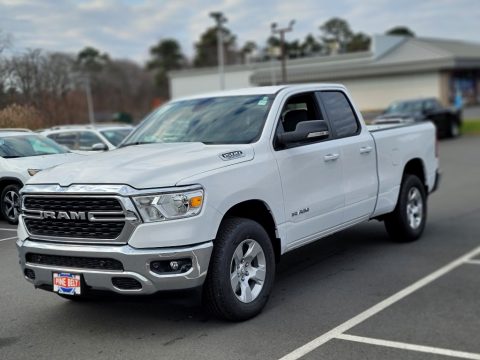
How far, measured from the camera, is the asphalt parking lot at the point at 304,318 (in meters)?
4.35

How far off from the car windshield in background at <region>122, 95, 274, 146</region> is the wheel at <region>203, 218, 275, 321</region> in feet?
3.08

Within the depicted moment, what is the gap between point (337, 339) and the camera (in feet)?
14.7

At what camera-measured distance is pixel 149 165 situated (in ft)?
15.3

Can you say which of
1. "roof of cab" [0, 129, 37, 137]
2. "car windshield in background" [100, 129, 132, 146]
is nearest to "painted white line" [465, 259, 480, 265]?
"roof of cab" [0, 129, 37, 137]

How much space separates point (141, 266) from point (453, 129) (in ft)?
81.4

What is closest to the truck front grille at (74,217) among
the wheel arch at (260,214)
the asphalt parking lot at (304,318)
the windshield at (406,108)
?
the asphalt parking lot at (304,318)

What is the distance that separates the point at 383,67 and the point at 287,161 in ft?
142

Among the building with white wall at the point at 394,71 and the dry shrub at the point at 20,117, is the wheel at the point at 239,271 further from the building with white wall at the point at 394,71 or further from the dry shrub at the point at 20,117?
the building with white wall at the point at 394,71

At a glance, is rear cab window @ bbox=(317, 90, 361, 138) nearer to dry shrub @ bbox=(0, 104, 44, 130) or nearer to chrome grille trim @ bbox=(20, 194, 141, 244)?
chrome grille trim @ bbox=(20, 194, 141, 244)

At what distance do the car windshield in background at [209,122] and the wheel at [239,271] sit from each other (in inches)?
37.0

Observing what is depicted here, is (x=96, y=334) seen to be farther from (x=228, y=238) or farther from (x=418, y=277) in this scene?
(x=418, y=277)

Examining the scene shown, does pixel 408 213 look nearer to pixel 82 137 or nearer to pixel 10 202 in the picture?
pixel 10 202

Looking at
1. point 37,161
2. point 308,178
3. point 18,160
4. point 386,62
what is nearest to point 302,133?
point 308,178

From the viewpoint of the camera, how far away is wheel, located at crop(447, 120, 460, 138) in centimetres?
2645
